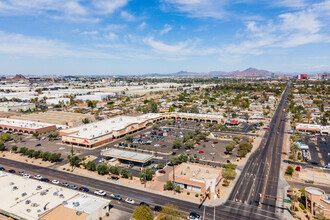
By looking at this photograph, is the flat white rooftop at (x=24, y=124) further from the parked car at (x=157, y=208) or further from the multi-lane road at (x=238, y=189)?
the parked car at (x=157, y=208)

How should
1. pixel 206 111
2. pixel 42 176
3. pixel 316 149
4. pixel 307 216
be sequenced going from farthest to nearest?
pixel 206 111, pixel 316 149, pixel 42 176, pixel 307 216

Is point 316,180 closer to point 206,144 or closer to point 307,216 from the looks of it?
point 307,216

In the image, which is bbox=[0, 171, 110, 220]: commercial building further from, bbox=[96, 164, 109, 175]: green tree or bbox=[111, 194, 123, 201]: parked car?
bbox=[96, 164, 109, 175]: green tree

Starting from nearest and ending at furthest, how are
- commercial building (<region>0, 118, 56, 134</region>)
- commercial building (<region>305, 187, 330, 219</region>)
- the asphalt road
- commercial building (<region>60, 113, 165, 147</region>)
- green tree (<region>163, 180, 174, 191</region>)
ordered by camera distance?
commercial building (<region>305, 187, 330, 219</region>) < the asphalt road < green tree (<region>163, 180, 174, 191</region>) < commercial building (<region>60, 113, 165, 147</region>) < commercial building (<region>0, 118, 56, 134</region>)

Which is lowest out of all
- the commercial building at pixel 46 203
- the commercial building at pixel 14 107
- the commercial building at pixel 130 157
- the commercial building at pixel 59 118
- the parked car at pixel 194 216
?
the parked car at pixel 194 216

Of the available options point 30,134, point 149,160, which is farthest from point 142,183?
point 30,134

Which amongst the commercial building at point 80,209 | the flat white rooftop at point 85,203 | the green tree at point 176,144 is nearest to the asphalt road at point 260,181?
the green tree at point 176,144


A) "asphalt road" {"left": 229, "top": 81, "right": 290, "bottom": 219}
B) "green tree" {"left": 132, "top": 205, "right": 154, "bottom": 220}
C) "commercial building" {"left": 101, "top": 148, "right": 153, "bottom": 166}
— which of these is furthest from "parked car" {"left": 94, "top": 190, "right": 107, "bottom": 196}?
"asphalt road" {"left": 229, "top": 81, "right": 290, "bottom": 219}
